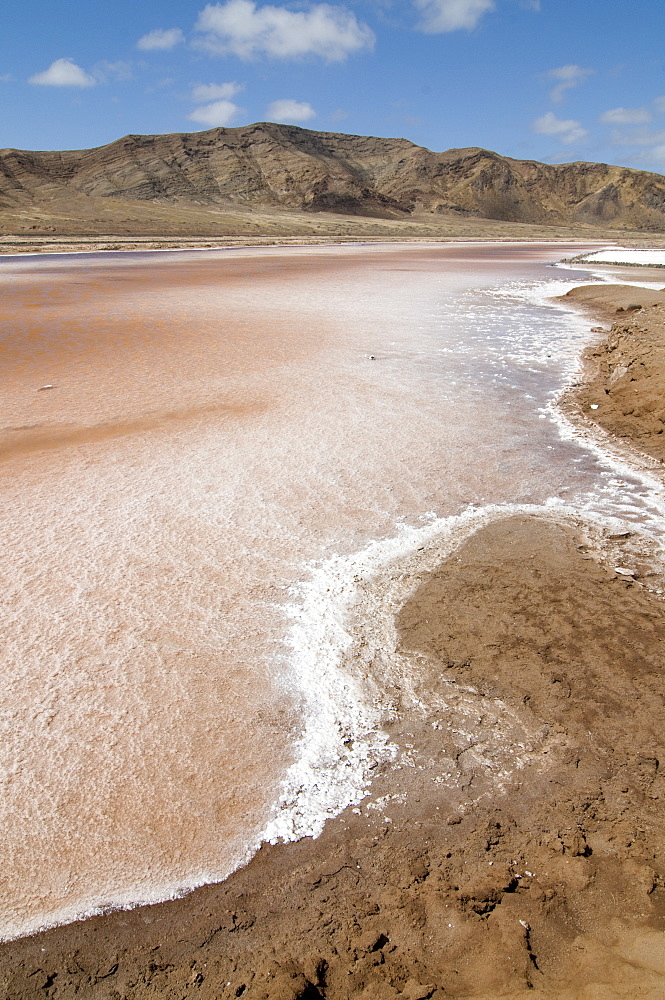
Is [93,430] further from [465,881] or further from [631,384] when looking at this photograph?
[631,384]

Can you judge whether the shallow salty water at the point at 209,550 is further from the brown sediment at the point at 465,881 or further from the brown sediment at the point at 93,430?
the brown sediment at the point at 465,881

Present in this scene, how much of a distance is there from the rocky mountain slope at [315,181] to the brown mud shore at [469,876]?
237ft

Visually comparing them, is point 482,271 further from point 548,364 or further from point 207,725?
point 207,725


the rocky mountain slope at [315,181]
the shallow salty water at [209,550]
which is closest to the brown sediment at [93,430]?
the shallow salty water at [209,550]

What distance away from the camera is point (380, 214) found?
104 metres

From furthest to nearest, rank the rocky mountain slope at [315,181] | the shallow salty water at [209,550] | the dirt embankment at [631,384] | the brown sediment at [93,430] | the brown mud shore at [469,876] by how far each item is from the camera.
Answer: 1. the rocky mountain slope at [315,181]
2. the dirt embankment at [631,384]
3. the brown sediment at [93,430]
4. the shallow salty water at [209,550]
5. the brown mud shore at [469,876]

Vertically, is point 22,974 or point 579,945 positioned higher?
point 579,945

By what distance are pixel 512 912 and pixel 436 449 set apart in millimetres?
4808

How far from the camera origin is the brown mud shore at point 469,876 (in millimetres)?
2090

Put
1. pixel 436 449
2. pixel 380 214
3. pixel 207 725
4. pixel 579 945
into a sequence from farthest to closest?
pixel 380 214 → pixel 436 449 → pixel 207 725 → pixel 579 945

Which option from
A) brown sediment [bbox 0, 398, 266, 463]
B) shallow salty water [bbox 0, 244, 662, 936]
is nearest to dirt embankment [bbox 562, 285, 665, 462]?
shallow salty water [bbox 0, 244, 662, 936]

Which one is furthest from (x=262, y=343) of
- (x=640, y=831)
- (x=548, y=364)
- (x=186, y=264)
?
(x=186, y=264)

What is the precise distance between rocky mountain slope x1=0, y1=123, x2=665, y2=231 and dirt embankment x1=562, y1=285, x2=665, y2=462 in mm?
65538

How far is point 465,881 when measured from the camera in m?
2.40
